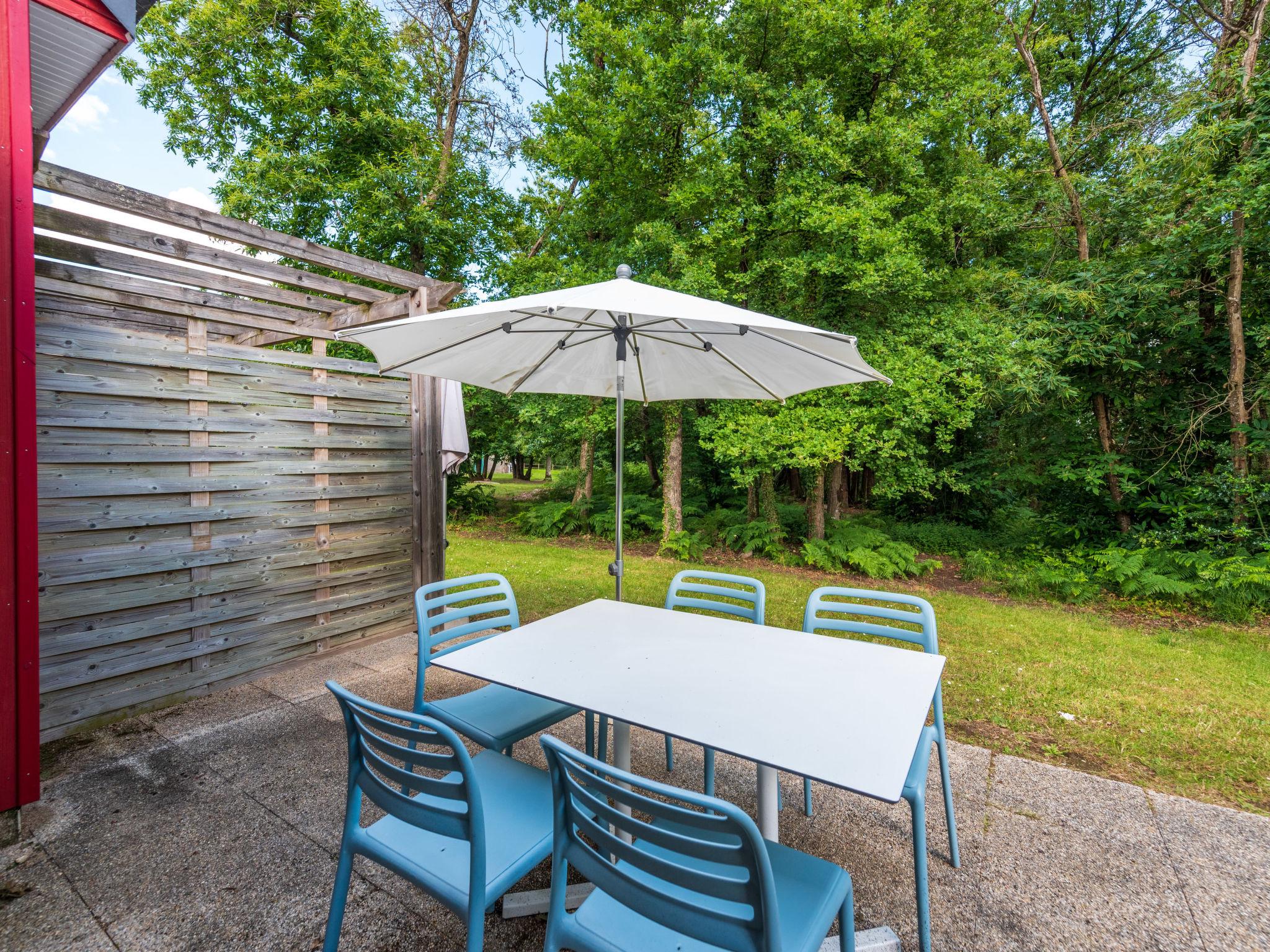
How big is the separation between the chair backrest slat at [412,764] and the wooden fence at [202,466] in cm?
260

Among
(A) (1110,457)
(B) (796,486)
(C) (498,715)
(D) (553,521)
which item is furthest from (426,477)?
(B) (796,486)

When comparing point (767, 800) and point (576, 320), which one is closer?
point (767, 800)

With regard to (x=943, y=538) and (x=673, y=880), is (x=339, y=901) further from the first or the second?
(x=943, y=538)

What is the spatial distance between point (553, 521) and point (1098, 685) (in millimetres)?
7906

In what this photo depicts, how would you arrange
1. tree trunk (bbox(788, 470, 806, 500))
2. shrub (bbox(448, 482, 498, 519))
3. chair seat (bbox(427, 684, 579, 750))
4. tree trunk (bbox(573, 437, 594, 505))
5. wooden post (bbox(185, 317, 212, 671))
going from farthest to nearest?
1. tree trunk (bbox(788, 470, 806, 500))
2. shrub (bbox(448, 482, 498, 519))
3. tree trunk (bbox(573, 437, 594, 505))
4. wooden post (bbox(185, 317, 212, 671))
5. chair seat (bbox(427, 684, 579, 750))

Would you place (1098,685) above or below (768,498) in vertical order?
below

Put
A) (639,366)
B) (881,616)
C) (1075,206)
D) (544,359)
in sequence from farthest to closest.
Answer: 1. (1075,206)
2. (639,366)
3. (544,359)
4. (881,616)

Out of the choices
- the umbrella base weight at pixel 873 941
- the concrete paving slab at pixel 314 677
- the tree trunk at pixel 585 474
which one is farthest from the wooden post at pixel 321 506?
the tree trunk at pixel 585 474

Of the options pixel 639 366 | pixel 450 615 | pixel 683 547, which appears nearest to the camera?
pixel 450 615

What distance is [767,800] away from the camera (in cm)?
162

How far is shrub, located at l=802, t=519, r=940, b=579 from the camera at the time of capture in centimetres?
731

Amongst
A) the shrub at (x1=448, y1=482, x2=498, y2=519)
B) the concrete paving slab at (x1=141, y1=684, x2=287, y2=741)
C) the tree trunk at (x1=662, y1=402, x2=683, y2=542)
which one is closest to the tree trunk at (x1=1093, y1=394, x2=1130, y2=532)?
the tree trunk at (x1=662, y1=402, x2=683, y2=542)

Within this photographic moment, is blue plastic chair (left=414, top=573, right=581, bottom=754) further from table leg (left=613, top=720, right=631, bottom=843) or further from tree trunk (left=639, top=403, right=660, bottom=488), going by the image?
tree trunk (left=639, top=403, right=660, bottom=488)

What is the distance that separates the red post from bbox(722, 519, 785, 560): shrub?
732cm
